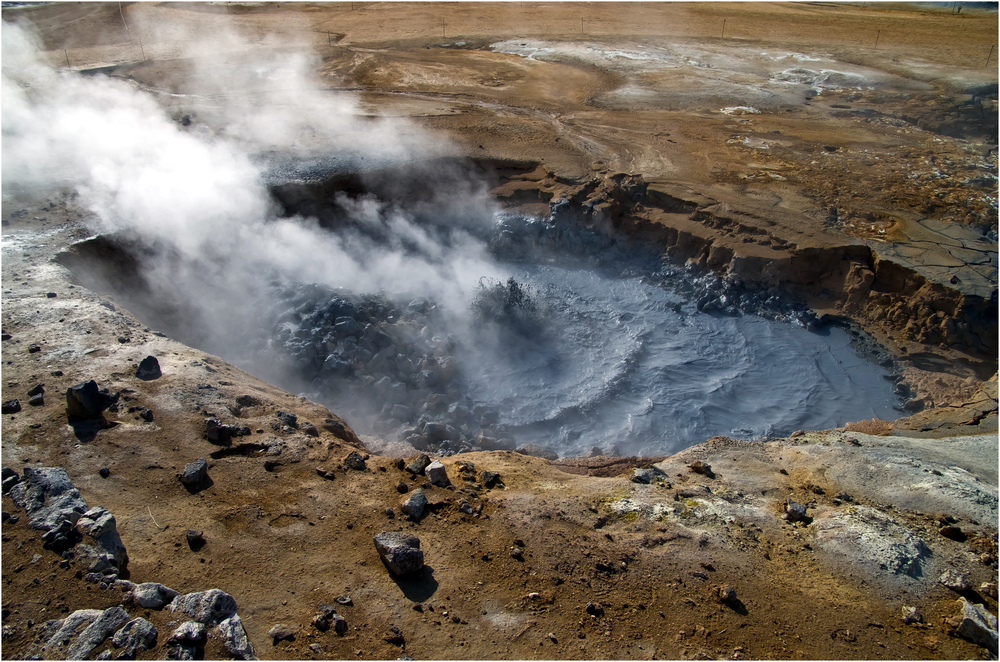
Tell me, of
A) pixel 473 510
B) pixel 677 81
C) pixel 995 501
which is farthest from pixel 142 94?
pixel 995 501

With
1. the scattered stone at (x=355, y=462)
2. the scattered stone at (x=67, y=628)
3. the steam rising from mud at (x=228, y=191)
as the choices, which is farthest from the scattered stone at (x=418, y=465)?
the steam rising from mud at (x=228, y=191)

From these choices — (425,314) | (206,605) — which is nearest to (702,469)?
(206,605)

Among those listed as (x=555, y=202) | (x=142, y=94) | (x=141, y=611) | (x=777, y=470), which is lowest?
(x=777, y=470)

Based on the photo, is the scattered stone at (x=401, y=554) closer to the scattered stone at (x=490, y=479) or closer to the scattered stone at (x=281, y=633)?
the scattered stone at (x=281, y=633)

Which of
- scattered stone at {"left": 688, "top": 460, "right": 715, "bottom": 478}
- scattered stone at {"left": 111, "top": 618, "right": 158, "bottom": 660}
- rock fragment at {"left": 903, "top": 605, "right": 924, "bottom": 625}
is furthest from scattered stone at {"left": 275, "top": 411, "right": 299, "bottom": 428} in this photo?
rock fragment at {"left": 903, "top": 605, "right": 924, "bottom": 625}

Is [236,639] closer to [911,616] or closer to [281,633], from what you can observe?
[281,633]

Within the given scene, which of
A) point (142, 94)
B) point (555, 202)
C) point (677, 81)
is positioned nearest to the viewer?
point (555, 202)

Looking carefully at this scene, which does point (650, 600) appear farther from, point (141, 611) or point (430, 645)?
point (141, 611)

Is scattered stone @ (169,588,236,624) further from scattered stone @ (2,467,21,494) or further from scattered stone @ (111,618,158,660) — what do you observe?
scattered stone @ (2,467,21,494)
